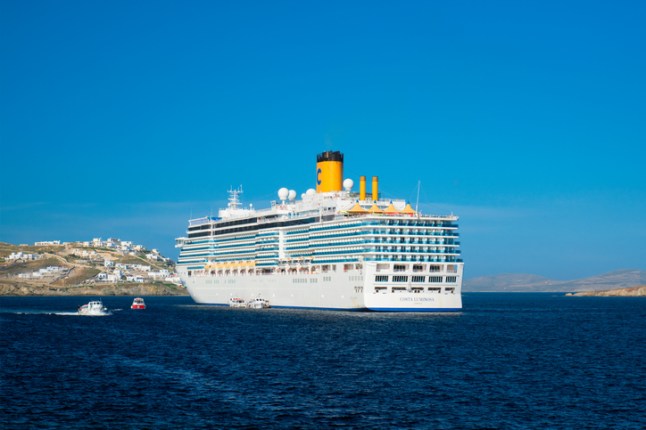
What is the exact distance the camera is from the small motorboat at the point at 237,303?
141762 mm

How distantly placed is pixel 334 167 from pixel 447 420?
3838 inches

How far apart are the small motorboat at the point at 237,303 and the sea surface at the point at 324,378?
46.3m

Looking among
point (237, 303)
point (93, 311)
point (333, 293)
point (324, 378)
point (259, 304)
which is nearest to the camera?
point (324, 378)

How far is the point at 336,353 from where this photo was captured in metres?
68.2

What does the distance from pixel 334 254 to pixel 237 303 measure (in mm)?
31546

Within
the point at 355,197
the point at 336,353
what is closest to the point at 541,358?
the point at 336,353

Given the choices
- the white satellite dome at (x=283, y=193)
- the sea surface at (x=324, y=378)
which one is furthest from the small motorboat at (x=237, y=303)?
the sea surface at (x=324, y=378)

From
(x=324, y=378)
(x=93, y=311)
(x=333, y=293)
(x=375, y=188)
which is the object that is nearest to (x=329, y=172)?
(x=375, y=188)

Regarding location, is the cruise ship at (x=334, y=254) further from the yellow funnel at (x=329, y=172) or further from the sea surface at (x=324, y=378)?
the sea surface at (x=324, y=378)

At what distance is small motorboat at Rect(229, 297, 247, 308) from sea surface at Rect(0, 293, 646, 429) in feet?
152

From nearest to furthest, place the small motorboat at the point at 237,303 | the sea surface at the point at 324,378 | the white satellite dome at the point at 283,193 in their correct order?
the sea surface at the point at 324,378 < the small motorboat at the point at 237,303 < the white satellite dome at the point at 283,193

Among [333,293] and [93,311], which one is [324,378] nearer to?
[333,293]

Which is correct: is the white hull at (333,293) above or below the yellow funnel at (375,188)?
below

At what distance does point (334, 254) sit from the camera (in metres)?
119
